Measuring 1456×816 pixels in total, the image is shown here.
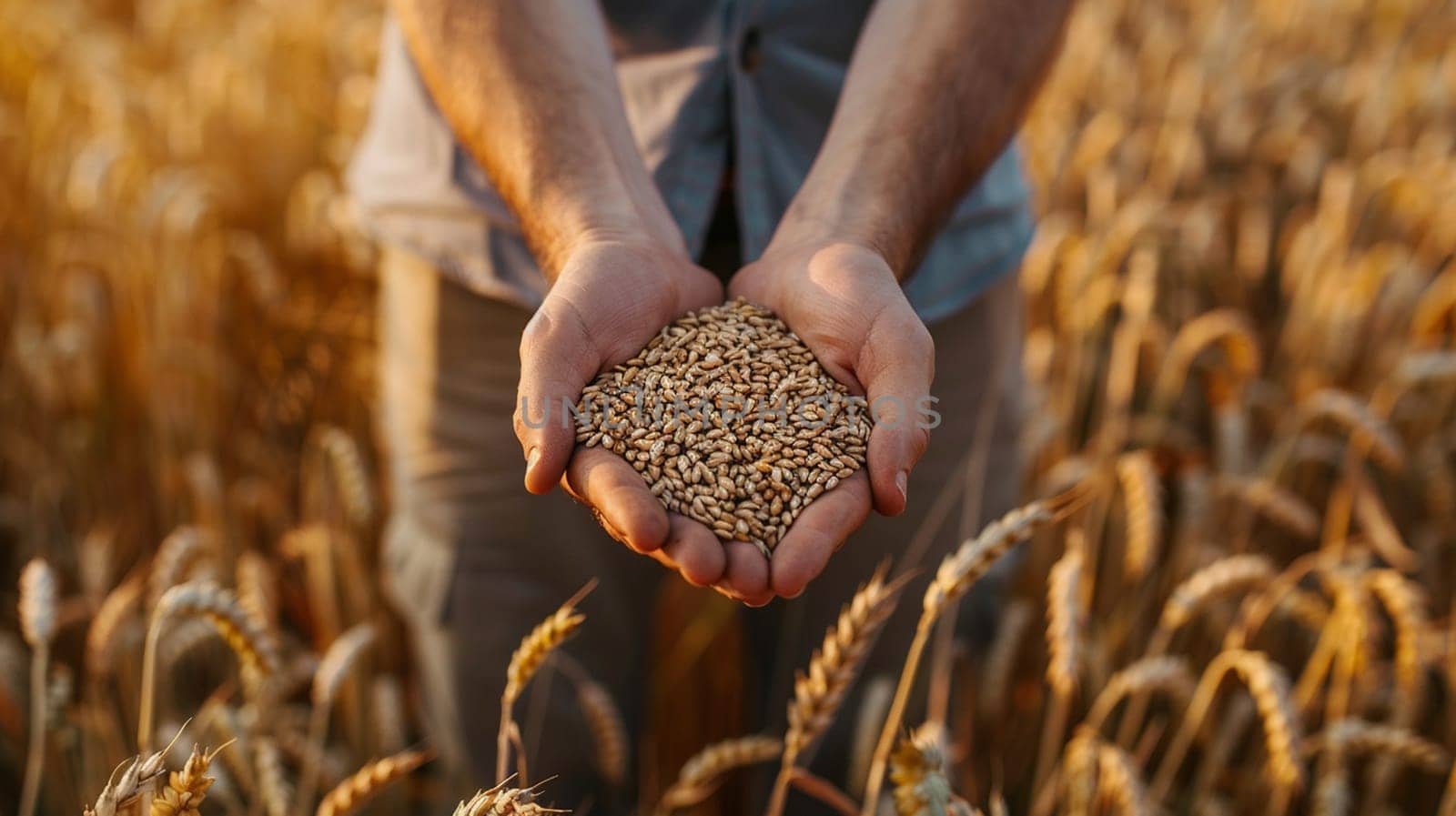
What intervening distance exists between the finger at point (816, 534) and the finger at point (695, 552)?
0.05 meters

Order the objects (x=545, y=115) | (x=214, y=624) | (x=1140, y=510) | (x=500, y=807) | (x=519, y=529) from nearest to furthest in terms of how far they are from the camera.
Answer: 1. (x=500, y=807)
2. (x=214, y=624)
3. (x=545, y=115)
4. (x=519, y=529)
5. (x=1140, y=510)

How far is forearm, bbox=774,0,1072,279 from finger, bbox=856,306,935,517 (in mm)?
146

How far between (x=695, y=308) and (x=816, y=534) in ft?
1.06

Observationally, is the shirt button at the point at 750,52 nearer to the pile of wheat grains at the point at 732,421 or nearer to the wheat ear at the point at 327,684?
the pile of wheat grains at the point at 732,421

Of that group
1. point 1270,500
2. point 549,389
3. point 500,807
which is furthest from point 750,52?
point 1270,500

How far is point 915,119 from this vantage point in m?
1.17

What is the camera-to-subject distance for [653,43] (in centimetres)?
135

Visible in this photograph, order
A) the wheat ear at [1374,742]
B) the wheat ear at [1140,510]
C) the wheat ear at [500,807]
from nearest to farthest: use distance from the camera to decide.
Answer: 1. the wheat ear at [500,807]
2. the wheat ear at [1374,742]
3. the wheat ear at [1140,510]

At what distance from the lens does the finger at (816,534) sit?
2.97ft

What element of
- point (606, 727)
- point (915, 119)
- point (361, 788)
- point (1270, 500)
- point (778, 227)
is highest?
point (915, 119)

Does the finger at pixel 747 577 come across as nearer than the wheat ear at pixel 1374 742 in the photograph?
Yes

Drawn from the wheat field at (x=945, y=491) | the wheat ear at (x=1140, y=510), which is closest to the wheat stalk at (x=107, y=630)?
the wheat field at (x=945, y=491)

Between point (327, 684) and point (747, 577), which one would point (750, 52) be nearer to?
point (747, 577)

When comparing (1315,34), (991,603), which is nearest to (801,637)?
(991,603)
